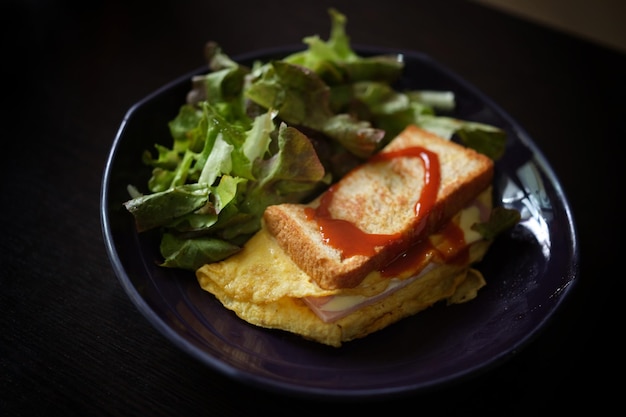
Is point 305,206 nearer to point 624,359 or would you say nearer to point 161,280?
point 161,280

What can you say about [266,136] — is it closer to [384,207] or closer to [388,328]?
[384,207]

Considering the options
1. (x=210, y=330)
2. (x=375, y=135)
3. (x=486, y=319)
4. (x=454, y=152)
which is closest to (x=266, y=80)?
(x=375, y=135)

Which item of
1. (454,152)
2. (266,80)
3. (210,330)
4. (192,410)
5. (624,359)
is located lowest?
(624,359)

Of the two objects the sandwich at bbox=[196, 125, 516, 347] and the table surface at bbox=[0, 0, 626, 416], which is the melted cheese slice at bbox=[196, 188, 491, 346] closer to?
the sandwich at bbox=[196, 125, 516, 347]

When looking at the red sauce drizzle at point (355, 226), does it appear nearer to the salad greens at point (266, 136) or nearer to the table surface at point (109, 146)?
the salad greens at point (266, 136)

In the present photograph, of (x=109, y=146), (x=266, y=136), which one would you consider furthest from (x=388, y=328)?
(x=109, y=146)

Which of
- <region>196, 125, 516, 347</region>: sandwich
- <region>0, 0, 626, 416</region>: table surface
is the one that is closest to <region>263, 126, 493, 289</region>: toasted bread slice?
<region>196, 125, 516, 347</region>: sandwich

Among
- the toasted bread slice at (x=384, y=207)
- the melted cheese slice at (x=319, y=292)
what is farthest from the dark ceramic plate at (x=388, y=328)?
the toasted bread slice at (x=384, y=207)
